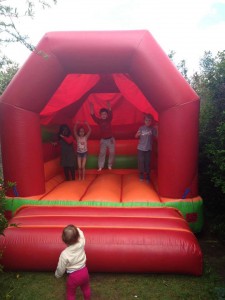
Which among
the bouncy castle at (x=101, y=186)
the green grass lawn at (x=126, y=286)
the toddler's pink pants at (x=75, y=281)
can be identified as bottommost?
the green grass lawn at (x=126, y=286)

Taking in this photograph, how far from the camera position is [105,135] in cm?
557

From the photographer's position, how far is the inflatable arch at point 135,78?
3.55 meters

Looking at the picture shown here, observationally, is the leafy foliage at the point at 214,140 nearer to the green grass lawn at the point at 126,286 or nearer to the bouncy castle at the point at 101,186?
the bouncy castle at the point at 101,186

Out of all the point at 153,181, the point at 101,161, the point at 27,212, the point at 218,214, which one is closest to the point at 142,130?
the point at 153,181

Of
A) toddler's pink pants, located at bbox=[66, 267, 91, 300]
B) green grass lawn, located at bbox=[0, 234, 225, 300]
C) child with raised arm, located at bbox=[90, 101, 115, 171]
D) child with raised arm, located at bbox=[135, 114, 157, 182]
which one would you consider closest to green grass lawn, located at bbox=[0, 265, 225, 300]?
green grass lawn, located at bbox=[0, 234, 225, 300]

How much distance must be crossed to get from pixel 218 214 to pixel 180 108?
72.9 inches

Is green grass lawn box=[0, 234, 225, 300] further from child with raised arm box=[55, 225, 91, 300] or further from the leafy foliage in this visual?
the leafy foliage

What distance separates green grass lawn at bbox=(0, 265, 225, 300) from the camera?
2451 mm

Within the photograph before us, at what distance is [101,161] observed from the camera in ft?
18.8

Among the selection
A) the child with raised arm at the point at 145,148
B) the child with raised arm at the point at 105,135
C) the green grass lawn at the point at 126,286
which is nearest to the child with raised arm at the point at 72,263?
the green grass lawn at the point at 126,286

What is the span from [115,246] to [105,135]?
3.10 meters

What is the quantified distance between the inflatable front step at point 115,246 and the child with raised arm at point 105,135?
107 inches

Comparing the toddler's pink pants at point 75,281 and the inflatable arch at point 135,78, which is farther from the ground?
the inflatable arch at point 135,78

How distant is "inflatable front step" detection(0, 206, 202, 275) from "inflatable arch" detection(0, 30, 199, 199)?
875 mm
